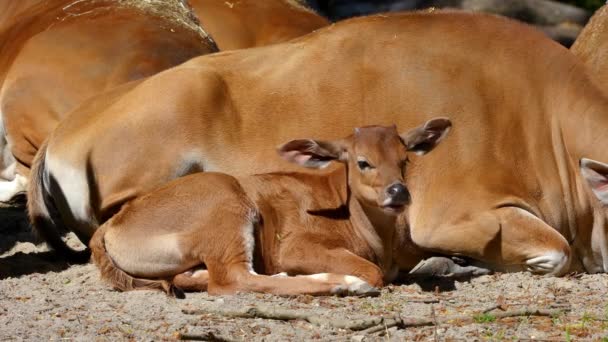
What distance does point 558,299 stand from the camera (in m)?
6.45

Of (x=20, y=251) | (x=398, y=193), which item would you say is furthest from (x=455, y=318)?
(x=20, y=251)

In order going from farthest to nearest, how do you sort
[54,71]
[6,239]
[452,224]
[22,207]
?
[22,207]
[54,71]
[6,239]
[452,224]

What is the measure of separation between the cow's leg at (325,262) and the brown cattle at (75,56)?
8.24 ft

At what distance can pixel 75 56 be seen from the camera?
9.16m

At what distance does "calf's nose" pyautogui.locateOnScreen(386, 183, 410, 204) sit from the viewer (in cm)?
657

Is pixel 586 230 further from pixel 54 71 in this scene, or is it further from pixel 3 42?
pixel 3 42

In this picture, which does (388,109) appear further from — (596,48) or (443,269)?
(596,48)

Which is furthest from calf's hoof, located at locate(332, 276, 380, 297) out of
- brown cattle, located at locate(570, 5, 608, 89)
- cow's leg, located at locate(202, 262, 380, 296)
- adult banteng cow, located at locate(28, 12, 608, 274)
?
brown cattle, located at locate(570, 5, 608, 89)

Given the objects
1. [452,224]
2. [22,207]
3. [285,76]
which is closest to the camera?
[452,224]

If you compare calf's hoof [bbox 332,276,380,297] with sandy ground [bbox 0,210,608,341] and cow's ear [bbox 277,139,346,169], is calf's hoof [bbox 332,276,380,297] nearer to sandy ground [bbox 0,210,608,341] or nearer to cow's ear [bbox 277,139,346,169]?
sandy ground [bbox 0,210,608,341]

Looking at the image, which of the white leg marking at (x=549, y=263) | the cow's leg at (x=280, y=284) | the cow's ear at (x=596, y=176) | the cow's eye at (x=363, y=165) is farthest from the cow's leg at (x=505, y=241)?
the cow's leg at (x=280, y=284)

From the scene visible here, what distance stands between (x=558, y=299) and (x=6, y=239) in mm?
3826

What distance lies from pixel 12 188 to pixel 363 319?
4860mm

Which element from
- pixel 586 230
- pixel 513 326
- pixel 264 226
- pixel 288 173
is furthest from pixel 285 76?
pixel 513 326
